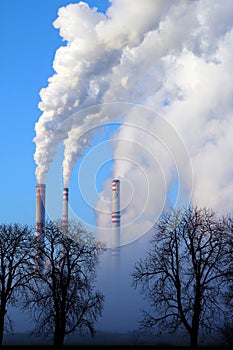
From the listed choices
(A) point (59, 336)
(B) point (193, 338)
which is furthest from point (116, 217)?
(B) point (193, 338)

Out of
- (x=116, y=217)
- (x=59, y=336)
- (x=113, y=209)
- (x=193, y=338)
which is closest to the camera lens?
(x=193, y=338)

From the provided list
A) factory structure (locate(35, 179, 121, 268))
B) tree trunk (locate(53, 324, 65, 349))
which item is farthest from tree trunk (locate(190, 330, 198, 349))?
factory structure (locate(35, 179, 121, 268))

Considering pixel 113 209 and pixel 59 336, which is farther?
pixel 113 209

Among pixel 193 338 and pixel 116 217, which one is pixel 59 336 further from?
pixel 116 217

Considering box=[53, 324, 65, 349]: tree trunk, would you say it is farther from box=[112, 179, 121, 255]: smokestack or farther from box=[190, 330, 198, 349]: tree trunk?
box=[112, 179, 121, 255]: smokestack

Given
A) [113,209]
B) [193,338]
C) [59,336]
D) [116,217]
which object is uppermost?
[113,209]

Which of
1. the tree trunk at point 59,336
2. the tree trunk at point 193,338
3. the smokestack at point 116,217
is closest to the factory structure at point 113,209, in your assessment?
the smokestack at point 116,217

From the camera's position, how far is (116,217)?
91.9 m

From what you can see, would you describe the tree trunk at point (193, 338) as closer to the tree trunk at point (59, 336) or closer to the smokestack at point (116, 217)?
the tree trunk at point (59, 336)

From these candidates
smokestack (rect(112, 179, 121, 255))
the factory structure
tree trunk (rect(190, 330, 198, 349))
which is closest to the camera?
tree trunk (rect(190, 330, 198, 349))

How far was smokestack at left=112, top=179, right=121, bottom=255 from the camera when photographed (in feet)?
297

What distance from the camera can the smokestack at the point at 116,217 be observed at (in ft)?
297

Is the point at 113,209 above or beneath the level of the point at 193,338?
above

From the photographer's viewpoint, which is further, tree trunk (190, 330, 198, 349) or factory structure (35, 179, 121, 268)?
factory structure (35, 179, 121, 268)
